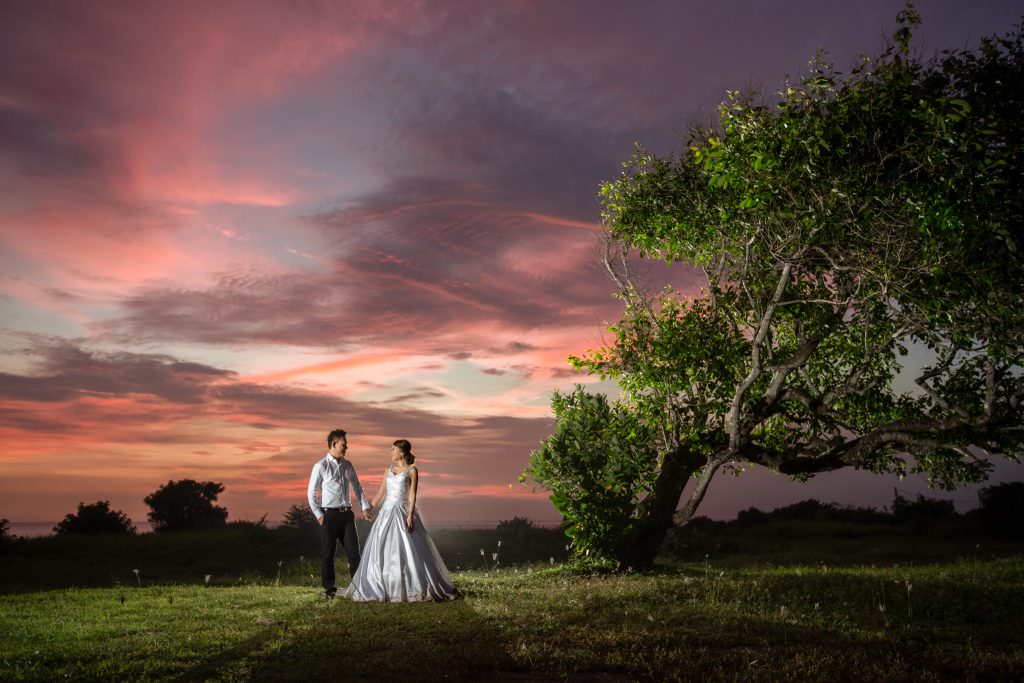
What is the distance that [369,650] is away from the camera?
9.97 metres

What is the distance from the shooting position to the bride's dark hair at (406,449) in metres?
15.9

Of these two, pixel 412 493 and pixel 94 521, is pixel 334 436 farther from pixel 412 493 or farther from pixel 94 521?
pixel 94 521

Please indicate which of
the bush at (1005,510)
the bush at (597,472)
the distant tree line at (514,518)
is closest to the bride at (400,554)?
the bush at (597,472)

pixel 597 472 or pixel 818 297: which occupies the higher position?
pixel 818 297

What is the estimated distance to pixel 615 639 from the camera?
1020 centimetres

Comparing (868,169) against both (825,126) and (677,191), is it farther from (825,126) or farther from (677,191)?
(677,191)

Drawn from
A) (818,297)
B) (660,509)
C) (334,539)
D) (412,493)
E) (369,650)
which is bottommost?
(369,650)

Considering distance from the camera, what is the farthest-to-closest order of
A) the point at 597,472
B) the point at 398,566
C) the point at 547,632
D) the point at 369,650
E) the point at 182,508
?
the point at 182,508
the point at 597,472
the point at 398,566
the point at 547,632
the point at 369,650

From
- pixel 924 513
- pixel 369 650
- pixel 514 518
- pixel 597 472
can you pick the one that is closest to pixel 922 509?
pixel 924 513

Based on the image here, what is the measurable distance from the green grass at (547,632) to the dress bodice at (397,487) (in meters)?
2.27

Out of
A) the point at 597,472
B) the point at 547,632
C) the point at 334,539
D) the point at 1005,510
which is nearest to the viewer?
the point at 547,632

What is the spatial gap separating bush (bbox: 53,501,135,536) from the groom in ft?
97.1

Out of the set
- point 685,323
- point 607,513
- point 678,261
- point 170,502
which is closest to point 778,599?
point 607,513

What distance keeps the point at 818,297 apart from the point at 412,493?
1174cm
